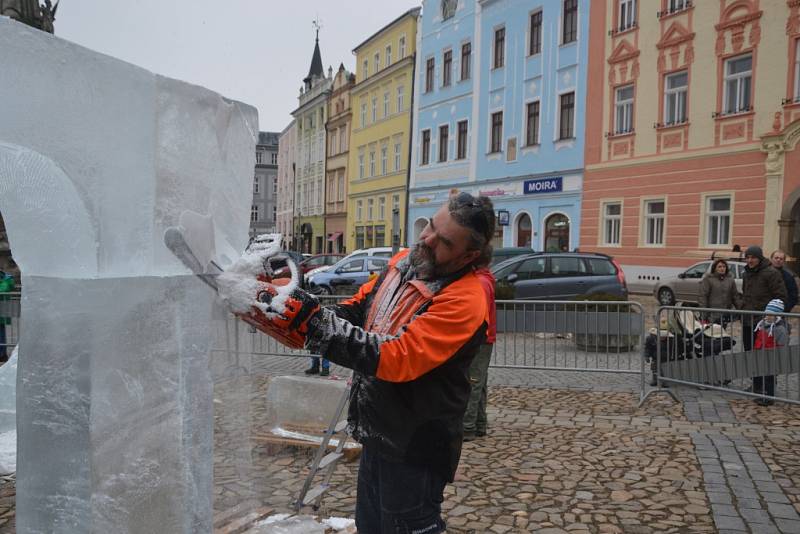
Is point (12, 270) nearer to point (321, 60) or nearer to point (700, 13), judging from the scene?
point (700, 13)

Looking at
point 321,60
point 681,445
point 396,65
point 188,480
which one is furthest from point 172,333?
point 321,60

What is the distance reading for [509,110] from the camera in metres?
24.8

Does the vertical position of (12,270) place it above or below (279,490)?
above

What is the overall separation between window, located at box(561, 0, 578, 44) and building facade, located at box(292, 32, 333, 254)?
22.7m

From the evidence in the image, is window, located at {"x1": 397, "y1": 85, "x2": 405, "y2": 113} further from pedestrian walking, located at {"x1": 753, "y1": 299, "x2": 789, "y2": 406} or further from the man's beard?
the man's beard

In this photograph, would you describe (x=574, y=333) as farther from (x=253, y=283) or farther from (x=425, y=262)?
(x=253, y=283)

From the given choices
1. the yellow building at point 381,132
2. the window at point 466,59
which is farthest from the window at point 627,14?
the yellow building at point 381,132

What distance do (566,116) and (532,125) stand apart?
163 centimetres

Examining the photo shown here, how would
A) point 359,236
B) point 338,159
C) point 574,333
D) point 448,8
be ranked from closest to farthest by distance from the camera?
point 574,333, point 448,8, point 359,236, point 338,159

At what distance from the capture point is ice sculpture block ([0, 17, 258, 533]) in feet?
5.88

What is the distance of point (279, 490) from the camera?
126 inches

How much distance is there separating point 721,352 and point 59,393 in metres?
6.24

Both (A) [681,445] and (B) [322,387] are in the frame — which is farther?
(A) [681,445]

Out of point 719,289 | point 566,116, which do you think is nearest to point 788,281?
point 719,289
